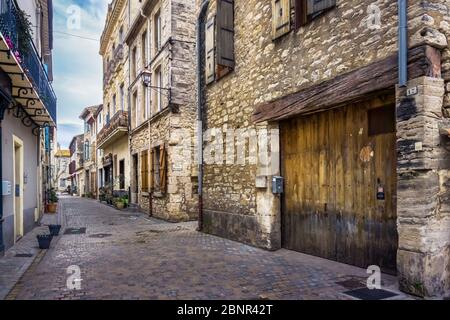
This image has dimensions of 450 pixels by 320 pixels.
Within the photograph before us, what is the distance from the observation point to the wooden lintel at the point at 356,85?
3834mm

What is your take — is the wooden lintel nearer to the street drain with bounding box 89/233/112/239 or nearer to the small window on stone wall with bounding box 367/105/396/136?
the small window on stone wall with bounding box 367/105/396/136

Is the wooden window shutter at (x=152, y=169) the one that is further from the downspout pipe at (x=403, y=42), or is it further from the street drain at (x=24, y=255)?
the downspout pipe at (x=403, y=42)

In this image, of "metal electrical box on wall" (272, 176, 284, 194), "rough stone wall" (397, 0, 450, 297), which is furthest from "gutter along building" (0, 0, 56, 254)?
"rough stone wall" (397, 0, 450, 297)

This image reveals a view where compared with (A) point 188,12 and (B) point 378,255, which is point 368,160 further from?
(A) point 188,12

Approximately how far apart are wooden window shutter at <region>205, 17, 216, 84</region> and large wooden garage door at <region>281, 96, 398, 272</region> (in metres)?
2.86

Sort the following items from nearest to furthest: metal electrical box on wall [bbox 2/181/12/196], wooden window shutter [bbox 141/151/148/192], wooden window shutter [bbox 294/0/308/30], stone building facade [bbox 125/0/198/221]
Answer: wooden window shutter [bbox 294/0/308/30] < metal electrical box on wall [bbox 2/181/12/196] < stone building facade [bbox 125/0/198/221] < wooden window shutter [bbox 141/151/148/192]

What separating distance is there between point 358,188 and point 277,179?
1701 mm

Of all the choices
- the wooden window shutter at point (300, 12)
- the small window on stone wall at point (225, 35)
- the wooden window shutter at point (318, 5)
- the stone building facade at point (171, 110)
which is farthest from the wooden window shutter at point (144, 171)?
the wooden window shutter at point (318, 5)

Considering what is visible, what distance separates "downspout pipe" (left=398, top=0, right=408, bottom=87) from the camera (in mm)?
3949

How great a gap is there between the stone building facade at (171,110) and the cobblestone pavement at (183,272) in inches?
150

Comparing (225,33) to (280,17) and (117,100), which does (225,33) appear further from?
(117,100)

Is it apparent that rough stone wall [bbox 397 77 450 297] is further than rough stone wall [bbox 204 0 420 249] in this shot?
No

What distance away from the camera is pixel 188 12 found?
1198 cm

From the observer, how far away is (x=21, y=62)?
251 inches
